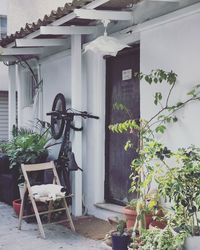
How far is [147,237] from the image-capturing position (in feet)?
13.9

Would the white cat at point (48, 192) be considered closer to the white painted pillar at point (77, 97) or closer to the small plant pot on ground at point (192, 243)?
the white painted pillar at point (77, 97)

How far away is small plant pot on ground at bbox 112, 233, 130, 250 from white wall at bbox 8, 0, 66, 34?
749 cm

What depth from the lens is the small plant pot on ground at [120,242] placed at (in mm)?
4781

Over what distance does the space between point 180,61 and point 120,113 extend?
5.45ft

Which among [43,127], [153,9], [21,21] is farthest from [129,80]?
[21,21]

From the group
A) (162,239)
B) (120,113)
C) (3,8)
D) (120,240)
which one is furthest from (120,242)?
(3,8)

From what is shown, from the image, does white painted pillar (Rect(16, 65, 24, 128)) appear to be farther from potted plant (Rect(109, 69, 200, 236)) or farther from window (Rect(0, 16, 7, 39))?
window (Rect(0, 16, 7, 39))

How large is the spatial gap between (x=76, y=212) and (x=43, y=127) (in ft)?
7.50

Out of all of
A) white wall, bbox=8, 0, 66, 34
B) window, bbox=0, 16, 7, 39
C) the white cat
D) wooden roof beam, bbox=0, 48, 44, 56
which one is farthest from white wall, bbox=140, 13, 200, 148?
window, bbox=0, 16, 7, 39

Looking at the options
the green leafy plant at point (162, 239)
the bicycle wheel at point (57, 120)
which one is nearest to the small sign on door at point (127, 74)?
the bicycle wheel at point (57, 120)

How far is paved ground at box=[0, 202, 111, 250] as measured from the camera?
543 cm

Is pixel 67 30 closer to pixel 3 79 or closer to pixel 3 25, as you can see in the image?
pixel 3 79

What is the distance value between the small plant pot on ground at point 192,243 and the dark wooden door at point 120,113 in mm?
2465

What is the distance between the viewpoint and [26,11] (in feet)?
40.3
